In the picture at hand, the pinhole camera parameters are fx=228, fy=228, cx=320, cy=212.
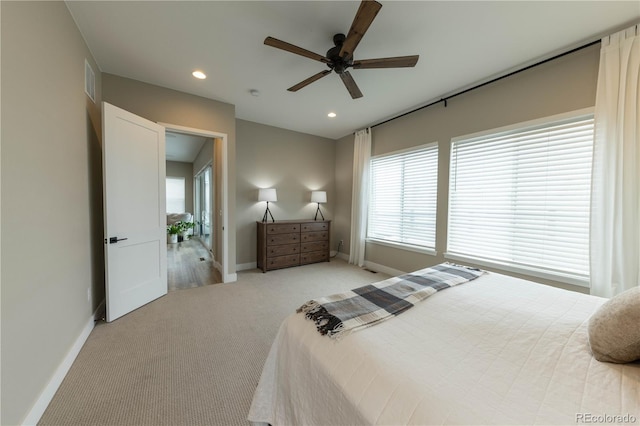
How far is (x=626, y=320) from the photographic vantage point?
85 centimetres

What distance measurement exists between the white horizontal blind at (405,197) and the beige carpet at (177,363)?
1840 mm

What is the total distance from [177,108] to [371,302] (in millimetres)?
3459

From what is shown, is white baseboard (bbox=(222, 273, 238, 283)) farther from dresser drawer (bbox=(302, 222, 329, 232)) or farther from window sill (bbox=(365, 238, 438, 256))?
window sill (bbox=(365, 238, 438, 256))

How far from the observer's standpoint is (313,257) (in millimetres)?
4676

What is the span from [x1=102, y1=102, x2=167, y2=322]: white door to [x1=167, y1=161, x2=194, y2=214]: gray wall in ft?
20.0

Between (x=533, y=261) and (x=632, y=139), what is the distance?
1.33 meters

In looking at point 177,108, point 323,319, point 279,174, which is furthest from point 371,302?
point 279,174

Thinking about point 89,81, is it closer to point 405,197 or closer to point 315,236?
point 315,236

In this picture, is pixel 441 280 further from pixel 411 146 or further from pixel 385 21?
pixel 411 146

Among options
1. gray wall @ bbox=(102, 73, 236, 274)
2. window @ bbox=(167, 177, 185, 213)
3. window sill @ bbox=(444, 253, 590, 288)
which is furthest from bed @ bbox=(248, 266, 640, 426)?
window @ bbox=(167, 177, 185, 213)

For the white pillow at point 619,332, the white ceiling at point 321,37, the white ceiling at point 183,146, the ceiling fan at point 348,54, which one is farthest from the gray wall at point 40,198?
the white ceiling at point 183,146

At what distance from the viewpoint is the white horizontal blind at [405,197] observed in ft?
11.6

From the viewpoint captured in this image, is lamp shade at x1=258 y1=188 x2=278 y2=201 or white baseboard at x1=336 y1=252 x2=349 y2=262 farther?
white baseboard at x1=336 y1=252 x2=349 y2=262

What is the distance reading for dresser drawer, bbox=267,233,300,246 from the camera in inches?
163
